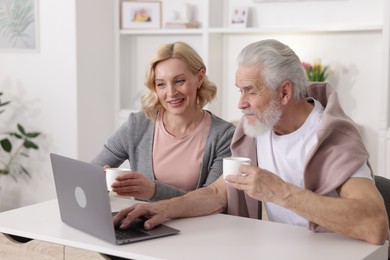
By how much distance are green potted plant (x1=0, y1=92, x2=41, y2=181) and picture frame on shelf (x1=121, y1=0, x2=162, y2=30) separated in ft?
3.54

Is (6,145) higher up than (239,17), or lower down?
lower down

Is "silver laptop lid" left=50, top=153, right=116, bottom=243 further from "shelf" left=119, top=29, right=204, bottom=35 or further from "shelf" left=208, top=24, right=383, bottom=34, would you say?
"shelf" left=119, top=29, right=204, bottom=35

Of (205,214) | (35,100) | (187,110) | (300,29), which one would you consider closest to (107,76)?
(35,100)

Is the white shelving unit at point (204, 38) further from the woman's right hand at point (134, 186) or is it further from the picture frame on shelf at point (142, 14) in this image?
the woman's right hand at point (134, 186)

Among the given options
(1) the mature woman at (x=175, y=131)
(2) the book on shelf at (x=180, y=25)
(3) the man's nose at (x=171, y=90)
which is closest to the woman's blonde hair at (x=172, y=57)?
(1) the mature woman at (x=175, y=131)

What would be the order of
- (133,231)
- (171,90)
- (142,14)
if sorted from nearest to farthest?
(133,231)
(171,90)
(142,14)

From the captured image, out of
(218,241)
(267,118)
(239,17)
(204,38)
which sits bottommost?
(218,241)

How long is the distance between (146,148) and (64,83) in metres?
2.21

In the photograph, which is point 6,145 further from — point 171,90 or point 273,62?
point 273,62

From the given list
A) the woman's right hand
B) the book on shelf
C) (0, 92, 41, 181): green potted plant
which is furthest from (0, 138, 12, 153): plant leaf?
the woman's right hand

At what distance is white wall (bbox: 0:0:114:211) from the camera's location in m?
5.02

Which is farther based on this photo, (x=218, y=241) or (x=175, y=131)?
(x=175, y=131)

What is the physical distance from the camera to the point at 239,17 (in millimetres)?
4762

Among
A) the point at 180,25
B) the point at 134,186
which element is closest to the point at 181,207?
the point at 134,186
